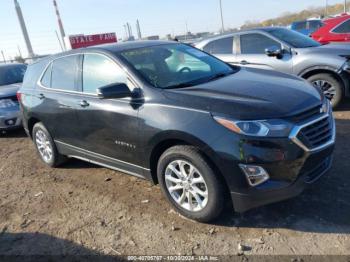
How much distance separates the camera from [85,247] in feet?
10.8

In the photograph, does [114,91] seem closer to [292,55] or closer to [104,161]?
[104,161]

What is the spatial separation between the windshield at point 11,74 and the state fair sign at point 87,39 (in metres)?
11.3

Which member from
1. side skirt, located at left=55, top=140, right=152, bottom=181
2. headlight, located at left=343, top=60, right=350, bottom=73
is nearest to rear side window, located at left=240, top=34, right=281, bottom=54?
headlight, located at left=343, top=60, right=350, bottom=73

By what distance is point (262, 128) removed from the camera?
9.37 feet

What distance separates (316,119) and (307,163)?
0.43 metres

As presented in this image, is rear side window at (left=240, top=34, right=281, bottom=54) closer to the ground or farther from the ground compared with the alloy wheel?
farther from the ground

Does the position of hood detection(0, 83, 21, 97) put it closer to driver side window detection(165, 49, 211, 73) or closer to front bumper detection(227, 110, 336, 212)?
driver side window detection(165, 49, 211, 73)

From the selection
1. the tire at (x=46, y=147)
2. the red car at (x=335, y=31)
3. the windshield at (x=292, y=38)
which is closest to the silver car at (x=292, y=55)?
the windshield at (x=292, y=38)

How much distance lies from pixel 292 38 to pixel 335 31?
2.54 metres

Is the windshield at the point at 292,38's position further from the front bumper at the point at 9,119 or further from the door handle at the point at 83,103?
the front bumper at the point at 9,119

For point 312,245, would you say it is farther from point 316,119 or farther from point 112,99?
point 112,99

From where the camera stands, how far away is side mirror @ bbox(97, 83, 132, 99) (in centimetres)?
345


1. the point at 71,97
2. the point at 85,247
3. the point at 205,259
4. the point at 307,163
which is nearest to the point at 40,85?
the point at 71,97

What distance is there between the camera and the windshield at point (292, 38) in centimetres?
659
